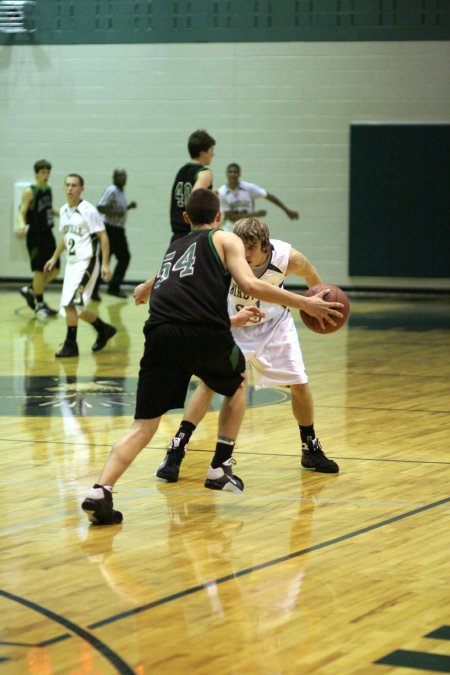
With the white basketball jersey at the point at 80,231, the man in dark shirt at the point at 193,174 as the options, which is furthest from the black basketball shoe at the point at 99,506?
the white basketball jersey at the point at 80,231

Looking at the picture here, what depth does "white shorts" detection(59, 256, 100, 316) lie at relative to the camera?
1266 cm

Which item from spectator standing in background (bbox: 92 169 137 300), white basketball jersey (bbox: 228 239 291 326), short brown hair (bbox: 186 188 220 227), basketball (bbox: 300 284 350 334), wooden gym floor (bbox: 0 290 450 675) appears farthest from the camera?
spectator standing in background (bbox: 92 169 137 300)

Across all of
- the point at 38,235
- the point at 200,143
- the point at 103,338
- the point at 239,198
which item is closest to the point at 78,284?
the point at 103,338

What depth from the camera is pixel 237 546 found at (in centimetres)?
568

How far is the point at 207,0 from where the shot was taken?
20.5 m

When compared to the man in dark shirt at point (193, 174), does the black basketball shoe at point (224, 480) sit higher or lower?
lower

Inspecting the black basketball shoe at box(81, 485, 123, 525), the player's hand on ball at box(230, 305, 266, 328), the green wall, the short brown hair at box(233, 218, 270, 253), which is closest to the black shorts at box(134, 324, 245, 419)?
the player's hand on ball at box(230, 305, 266, 328)

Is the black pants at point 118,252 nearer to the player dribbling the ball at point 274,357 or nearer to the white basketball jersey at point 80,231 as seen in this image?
the white basketball jersey at point 80,231

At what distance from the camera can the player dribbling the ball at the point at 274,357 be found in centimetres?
714

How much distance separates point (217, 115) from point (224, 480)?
14452 mm

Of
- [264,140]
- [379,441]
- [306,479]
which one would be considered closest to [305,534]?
[306,479]

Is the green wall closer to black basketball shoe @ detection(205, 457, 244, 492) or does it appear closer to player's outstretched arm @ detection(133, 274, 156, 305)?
player's outstretched arm @ detection(133, 274, 156, 305)

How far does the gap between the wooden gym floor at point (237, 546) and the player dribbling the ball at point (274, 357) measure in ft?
0.54

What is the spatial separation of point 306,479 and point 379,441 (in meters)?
1.27
